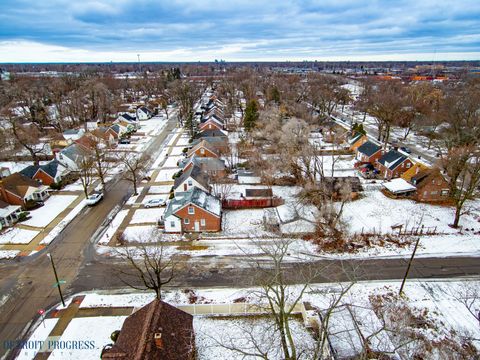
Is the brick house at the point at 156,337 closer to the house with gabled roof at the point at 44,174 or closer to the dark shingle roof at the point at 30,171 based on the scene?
the house with gabled roof at the point at 44,174

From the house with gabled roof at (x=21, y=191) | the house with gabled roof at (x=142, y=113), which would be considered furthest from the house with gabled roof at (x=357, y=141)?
the house with gabled roof at (x=142, y=113)

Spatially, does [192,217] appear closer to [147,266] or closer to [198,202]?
[198,202]

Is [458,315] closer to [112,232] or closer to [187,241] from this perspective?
[187,241]

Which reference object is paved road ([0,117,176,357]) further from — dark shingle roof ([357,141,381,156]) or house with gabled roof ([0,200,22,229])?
dark shingle roof ([357,141,381,156])

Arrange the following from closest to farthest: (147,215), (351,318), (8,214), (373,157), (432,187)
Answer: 1. (351,318)
2. (8,214)
3. (147,215)
4. (432,187)
5. (373,157)

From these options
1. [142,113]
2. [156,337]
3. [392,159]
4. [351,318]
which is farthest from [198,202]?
[142,113]

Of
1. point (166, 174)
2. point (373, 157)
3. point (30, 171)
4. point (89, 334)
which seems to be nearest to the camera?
point (89, 334)
